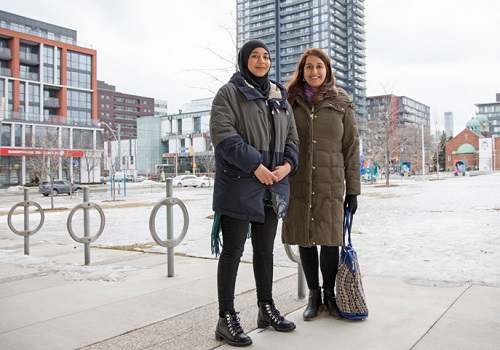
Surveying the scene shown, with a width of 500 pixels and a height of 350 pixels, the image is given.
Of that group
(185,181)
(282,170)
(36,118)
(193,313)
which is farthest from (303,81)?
(36,118)

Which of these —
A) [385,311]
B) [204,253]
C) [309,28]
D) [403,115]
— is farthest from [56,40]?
[403,115]

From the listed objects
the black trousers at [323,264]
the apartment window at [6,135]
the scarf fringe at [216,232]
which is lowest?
the black trousers at [323,264]

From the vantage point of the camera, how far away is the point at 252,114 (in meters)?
3.08

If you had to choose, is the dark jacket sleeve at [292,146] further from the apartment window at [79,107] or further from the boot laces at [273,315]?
the apartment window at [79,107]

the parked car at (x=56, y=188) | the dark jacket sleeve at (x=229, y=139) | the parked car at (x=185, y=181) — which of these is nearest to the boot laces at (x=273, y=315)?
the dark jacket sleeve at (x=229, y=139)

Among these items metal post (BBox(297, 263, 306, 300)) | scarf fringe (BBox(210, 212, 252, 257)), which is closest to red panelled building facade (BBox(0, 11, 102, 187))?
metal post (BBox(297, 263, 306, 300))

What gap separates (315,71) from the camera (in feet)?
11.6

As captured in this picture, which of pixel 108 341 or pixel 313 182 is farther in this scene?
pixel 313 182

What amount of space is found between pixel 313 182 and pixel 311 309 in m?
0.99

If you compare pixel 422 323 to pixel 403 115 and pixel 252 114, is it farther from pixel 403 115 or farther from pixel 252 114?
pixel 403 115

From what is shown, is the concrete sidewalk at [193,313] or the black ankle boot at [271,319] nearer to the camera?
the concrete sidewalk at [193,313]

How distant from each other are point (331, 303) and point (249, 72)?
1.88m

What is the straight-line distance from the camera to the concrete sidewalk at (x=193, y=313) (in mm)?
2963

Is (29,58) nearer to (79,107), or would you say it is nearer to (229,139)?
(79,107)
